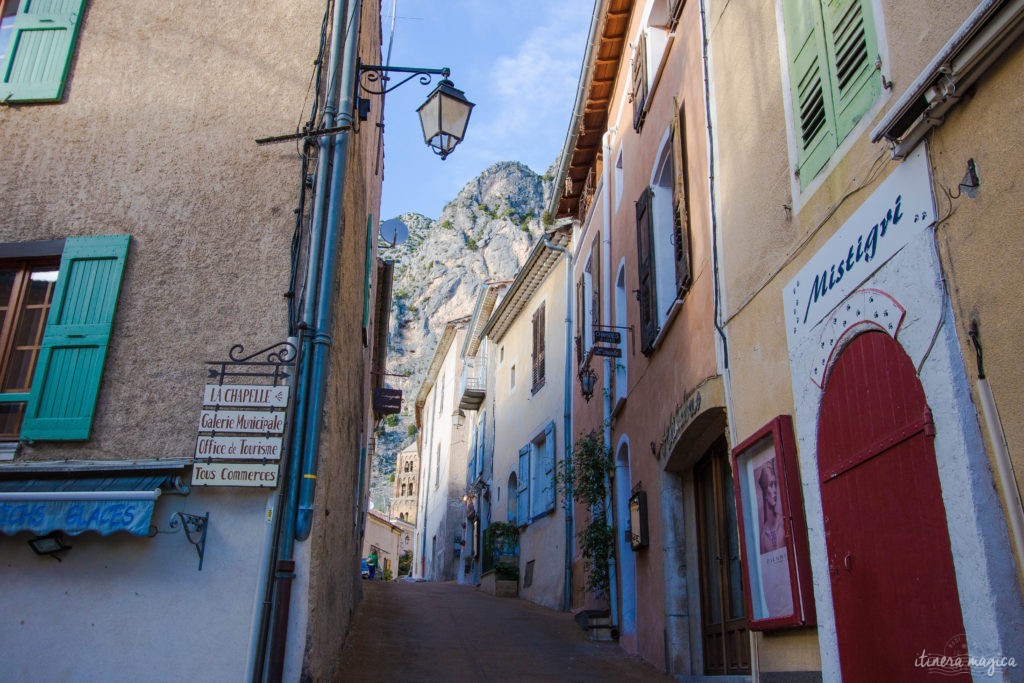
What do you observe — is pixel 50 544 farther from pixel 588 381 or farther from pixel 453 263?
pixel 453 263

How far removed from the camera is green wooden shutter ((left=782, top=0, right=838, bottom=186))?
16.7 feet

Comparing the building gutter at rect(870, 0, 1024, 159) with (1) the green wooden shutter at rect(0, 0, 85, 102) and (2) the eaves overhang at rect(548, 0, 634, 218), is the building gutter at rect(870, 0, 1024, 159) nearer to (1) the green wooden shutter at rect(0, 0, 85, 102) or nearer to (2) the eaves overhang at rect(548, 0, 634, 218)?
(1) the green wooden shutter at rect(0, 0, 85, 102)

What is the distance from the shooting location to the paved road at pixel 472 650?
24.3ft

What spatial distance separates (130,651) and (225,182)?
3663 mm

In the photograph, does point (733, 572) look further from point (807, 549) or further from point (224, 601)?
point (224, 601)

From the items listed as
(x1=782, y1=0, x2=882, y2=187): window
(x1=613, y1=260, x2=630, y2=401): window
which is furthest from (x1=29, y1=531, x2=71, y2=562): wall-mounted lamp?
(x1=613, y1=260, x2=630, y2=401): window

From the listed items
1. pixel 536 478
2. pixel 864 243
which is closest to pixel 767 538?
pixel 864 243

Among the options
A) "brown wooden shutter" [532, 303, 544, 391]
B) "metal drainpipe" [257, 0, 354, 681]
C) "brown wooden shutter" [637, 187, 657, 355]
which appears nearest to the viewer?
"metal drainpipe" [257, 0, 354, 681]

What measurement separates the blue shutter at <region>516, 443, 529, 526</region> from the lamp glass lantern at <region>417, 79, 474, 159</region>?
11.5m

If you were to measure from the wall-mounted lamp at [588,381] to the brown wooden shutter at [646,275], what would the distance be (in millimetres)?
3137

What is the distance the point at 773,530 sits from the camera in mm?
5602

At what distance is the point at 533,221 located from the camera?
234ft

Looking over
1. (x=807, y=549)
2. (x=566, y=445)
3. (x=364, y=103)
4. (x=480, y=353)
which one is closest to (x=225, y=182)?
(x=364, y=103)

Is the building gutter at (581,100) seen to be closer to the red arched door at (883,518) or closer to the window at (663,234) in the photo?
the window at (663,234)
